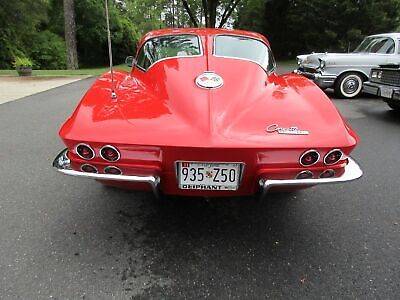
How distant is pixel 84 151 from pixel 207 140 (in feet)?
2.59

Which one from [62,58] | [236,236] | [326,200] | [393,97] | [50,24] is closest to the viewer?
[236,236]

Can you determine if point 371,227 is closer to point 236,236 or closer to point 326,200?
point 326,200

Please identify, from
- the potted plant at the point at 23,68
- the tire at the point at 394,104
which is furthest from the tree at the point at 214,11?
the tire at the point at 394,104

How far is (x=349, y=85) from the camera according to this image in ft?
30.1

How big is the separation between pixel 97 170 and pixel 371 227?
2.18 metres

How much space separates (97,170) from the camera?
7.57 feet

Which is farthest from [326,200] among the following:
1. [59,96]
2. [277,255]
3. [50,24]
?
[50,24]

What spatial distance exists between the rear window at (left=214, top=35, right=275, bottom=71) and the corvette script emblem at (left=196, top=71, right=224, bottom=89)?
0.50 meters

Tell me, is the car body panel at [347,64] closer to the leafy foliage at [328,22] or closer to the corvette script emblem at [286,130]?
the corvette script emblem at [286,130]

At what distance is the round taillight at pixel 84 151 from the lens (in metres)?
2.24

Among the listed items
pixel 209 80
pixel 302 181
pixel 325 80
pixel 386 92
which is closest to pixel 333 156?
pixel 302 181

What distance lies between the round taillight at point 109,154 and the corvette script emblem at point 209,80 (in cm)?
87

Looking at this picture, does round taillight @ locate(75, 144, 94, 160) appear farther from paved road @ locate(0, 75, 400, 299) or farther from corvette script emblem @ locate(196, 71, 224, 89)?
corvette script emblem @ locate(196, 71, 224, 89)

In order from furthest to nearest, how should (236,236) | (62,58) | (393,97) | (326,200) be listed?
(62,58), (393,97), (326,200), (236,236)
